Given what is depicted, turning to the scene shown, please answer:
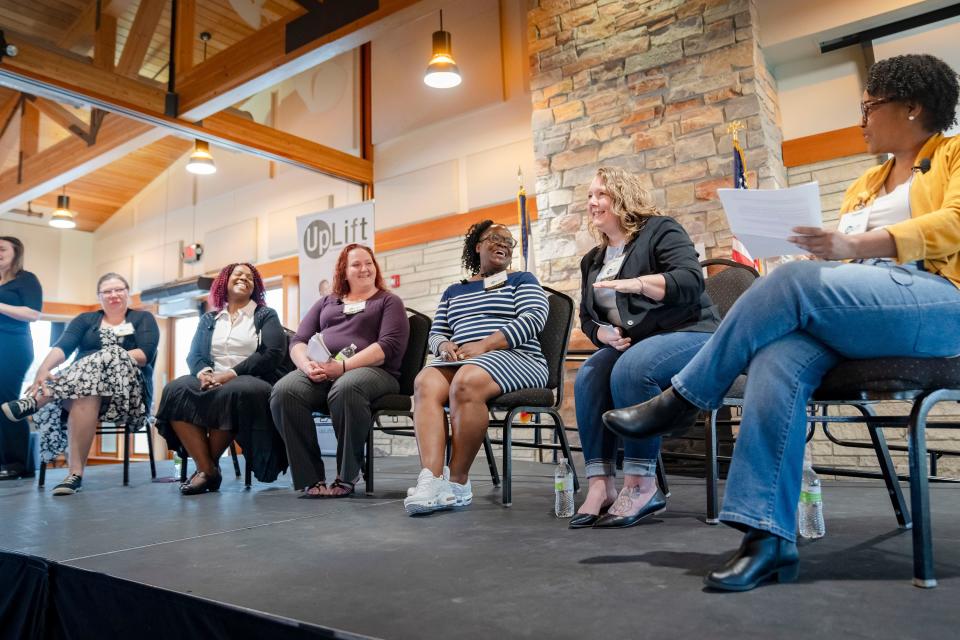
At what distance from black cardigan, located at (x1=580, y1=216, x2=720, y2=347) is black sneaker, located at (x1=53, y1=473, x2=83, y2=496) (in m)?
2.46

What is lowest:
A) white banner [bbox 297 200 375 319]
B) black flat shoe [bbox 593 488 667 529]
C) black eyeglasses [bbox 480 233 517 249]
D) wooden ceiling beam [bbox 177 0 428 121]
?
black flat shoe [bbox 593 488 667 529]

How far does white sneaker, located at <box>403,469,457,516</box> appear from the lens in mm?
1969

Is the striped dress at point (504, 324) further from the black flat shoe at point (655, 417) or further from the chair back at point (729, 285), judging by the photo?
the black flat shoe at point (655, 417)

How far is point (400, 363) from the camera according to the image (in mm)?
2758

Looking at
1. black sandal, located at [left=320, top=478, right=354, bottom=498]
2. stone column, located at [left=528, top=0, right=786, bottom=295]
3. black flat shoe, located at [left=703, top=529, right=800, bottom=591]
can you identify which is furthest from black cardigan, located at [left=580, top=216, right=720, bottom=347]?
stone column, located at [left=528, top=0, right=786, bottom=295]

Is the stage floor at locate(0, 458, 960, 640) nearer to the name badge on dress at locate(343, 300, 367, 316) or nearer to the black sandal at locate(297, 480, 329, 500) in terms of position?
the black sandal at locate(297, 480, 329, 500)

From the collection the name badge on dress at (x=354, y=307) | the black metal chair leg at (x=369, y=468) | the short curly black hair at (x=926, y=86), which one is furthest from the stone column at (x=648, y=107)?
the short curly black hair at (x=926, y=86)

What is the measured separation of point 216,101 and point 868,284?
5.11m

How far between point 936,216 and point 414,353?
202 centimetres

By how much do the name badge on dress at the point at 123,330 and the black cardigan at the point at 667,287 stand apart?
8.57ft

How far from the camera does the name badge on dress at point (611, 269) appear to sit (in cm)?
193

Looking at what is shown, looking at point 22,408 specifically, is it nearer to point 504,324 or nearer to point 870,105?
point 504,324

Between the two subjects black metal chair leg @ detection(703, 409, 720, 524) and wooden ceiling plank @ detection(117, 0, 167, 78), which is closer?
black metal chair leg @ detection(703, 409, 720, 524)

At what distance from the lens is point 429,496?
199 cm
